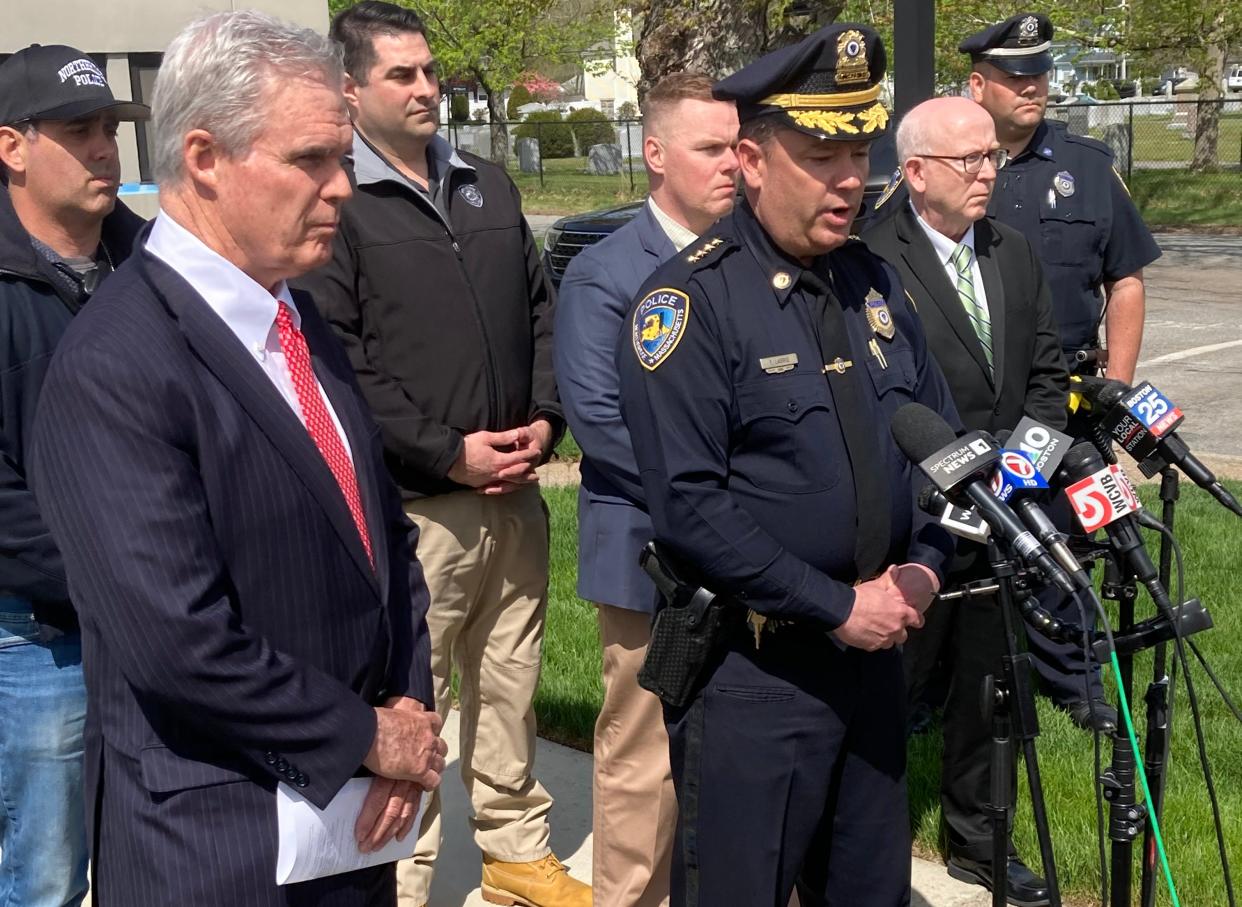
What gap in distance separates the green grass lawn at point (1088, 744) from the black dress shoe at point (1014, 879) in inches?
3.9

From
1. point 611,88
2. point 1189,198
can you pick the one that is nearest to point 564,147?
point 1189,198

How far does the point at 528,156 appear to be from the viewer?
4038 cm

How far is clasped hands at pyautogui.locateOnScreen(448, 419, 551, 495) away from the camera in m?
4.11

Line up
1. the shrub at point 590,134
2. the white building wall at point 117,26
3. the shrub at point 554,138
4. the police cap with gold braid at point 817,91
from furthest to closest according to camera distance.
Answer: the shrub at point 590,134 < the shrub at point 554,138 < the white building wall at point 117,26 < the police cap with gold braid at point 817,91

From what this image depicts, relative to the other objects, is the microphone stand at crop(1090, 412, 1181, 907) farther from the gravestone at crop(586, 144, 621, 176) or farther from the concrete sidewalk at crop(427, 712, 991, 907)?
the gravestone at crop(586, 144, 621, 176)

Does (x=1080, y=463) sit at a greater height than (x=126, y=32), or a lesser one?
lesser

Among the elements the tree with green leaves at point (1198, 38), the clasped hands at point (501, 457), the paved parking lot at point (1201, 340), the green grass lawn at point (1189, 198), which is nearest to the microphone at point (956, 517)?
the clasped hands at point (501, 457)

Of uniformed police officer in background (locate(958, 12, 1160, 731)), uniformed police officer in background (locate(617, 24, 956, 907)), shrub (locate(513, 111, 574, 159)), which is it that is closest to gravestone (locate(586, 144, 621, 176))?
shrub (locate(513, 111, 574, 159))

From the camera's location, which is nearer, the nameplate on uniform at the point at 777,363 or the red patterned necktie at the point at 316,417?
the red patterned necktie at the point at 316,417

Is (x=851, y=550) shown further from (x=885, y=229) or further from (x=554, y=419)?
(x=885, y=229)

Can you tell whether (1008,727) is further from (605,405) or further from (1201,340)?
(1201,340)

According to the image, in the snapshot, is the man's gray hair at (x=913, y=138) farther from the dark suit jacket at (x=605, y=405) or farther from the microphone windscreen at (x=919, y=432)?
the microphone windscreen at (x=919, y=432)

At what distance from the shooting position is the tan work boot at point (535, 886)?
172 inches

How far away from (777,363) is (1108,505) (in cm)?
72
